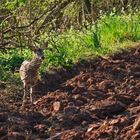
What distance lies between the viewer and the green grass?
7.66 m

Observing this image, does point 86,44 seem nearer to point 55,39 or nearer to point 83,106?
point 55,39

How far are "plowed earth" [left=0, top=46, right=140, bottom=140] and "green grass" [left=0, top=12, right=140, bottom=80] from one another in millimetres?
304

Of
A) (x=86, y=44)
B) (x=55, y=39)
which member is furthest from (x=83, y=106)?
(x=55, y=39)

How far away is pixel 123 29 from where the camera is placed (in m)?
9.14

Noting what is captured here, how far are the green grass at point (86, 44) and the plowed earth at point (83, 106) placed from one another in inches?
12.0

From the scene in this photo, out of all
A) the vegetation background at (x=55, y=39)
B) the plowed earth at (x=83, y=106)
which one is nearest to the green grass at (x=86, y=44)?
the vegetation background at (x=55, y=39)

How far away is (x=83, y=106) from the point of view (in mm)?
5934

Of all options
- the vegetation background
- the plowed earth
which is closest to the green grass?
the vegetation background

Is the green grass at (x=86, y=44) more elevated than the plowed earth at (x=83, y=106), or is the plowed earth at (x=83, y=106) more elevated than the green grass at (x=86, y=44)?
the green grass at (x=86, y=44)

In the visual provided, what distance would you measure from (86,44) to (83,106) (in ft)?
9.33

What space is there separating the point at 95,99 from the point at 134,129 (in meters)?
1.34

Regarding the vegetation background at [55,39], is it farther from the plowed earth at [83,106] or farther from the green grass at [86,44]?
the plowed earth at [83,106]

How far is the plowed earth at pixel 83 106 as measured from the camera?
5.10 metres

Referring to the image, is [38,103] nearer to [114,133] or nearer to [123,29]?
[114,133]
